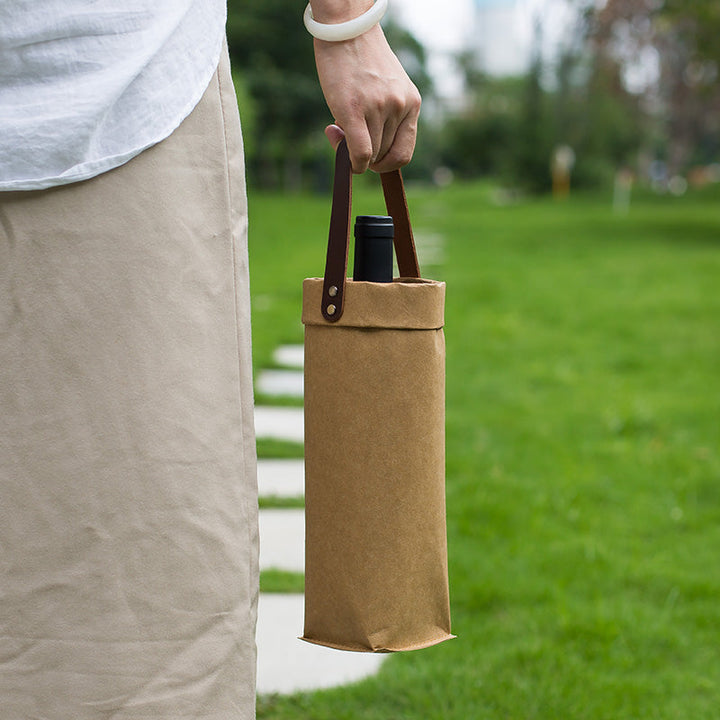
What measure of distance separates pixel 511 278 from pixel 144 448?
324 inches

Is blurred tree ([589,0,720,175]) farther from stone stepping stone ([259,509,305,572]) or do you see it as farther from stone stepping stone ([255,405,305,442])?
stone stepping stone ([259,509,305,572])

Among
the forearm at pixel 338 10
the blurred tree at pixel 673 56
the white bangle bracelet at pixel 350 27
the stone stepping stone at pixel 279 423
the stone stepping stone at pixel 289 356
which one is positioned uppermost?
the blurred tree at pixel 673 56

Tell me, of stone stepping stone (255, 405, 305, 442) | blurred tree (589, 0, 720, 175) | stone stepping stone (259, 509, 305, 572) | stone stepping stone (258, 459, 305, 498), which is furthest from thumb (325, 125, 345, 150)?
blurred tree (589, 0, 720, 175)

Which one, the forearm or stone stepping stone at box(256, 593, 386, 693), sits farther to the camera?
stone stepping stone at box(256, 593, 386, 693)

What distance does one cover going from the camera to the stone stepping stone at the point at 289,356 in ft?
15.2

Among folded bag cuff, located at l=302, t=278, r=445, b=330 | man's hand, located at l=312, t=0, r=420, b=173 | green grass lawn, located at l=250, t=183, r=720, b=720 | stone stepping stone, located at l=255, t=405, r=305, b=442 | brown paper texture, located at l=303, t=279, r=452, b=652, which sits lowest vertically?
green grass lawn, located at l=250, t=183, r=720, b=720

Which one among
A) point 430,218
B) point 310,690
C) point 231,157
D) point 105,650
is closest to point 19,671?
point 105,650

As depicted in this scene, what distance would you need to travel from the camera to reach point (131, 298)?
0.86 meters

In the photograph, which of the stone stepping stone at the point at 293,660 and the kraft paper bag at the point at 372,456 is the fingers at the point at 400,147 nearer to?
the kraft paper bag at the point at 372,456

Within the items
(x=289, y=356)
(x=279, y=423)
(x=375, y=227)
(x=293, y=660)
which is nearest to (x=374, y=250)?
(x=375, y=227)

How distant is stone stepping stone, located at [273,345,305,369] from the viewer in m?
4.62

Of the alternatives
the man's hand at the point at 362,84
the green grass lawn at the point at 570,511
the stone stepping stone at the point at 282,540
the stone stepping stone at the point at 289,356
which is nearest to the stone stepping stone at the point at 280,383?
the stone stepping stone at the point at 289,356

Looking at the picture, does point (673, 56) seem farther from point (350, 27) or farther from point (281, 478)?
point (350, 27)

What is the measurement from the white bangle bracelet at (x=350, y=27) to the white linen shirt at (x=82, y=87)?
0.60ft
